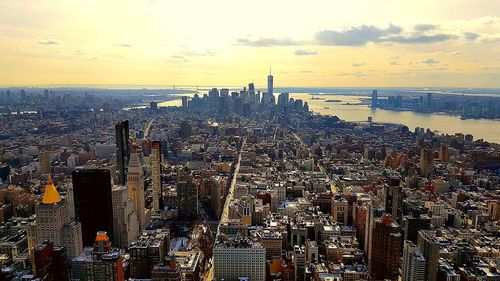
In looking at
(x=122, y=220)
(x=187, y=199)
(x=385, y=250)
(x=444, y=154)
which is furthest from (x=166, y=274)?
(x=444, y=154)

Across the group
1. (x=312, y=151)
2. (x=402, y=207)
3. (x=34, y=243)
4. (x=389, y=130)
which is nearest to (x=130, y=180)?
(x=34, y=243)

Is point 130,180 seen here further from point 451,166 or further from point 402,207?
point 451,166

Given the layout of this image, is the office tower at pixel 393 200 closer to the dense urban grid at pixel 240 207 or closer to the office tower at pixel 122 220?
the dense urban grid at pixel 240 207

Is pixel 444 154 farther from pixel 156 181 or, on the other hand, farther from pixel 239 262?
pixel 239 262

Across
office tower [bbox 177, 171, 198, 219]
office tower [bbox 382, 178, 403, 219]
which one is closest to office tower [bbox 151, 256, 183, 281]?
office tower [bbox 177, 171, 198, 219]

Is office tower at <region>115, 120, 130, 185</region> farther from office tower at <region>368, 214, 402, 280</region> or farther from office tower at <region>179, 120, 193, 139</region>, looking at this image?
office tower at <region>179, 120, 193, 139</region>

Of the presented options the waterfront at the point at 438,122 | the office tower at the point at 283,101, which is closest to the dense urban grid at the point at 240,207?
the waterfront at the point at 438,122
